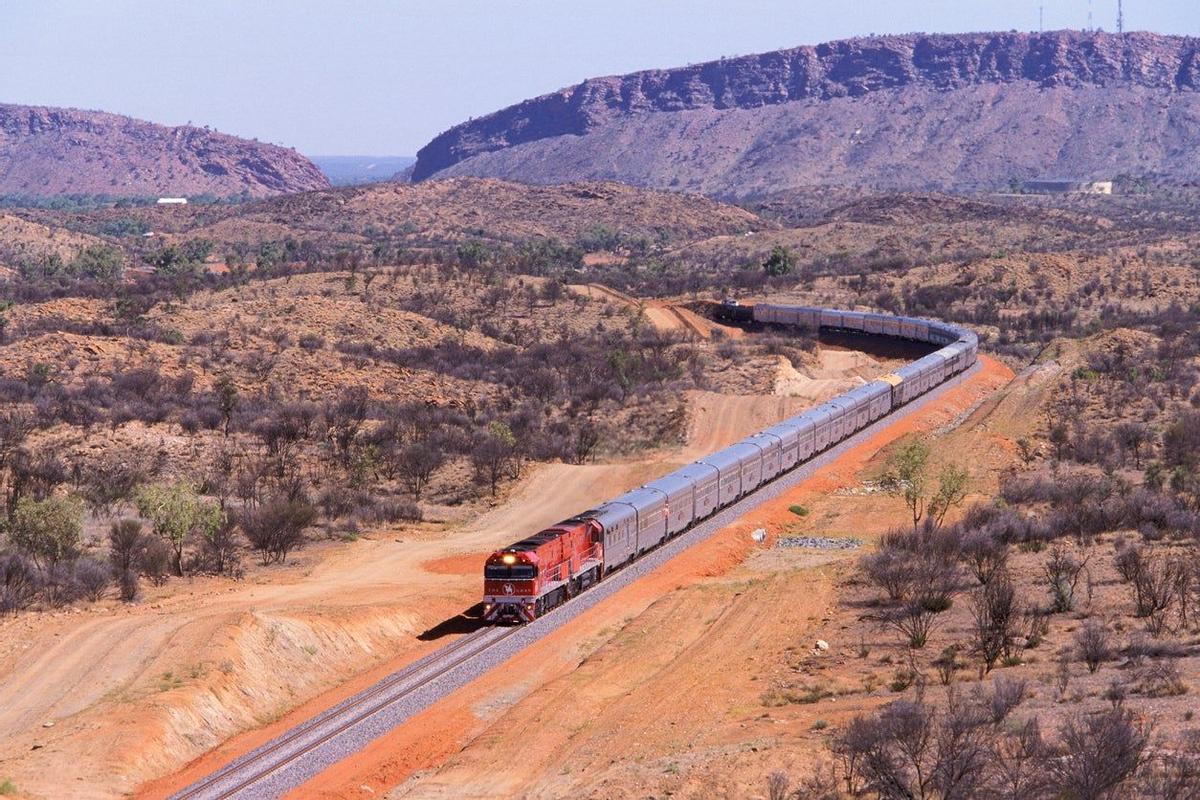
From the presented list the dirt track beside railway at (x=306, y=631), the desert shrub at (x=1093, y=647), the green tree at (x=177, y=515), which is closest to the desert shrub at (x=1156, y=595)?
the desert shrub at (x=1093, y=647)

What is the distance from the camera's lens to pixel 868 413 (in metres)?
69.1

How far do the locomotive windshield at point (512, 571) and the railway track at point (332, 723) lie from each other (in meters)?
1.36

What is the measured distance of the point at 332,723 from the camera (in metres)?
29.0

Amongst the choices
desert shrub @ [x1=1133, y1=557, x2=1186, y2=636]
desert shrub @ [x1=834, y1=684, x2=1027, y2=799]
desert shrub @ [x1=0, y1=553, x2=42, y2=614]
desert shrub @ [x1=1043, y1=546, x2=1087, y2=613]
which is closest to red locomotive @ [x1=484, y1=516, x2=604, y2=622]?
desert shrub @ [x1=0, y1=553, x2=42, y2=614]

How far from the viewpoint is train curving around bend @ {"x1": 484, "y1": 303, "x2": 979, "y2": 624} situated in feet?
117

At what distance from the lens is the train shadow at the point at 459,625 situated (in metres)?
36.3

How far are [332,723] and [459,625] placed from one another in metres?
8.38

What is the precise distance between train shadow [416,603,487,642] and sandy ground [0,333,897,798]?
23 centimetres

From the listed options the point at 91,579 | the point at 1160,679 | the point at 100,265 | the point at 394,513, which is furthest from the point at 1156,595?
the point at 100,265

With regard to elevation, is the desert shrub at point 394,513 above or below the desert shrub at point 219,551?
below

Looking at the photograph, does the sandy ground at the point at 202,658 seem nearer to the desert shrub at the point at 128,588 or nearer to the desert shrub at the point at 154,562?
the desert shrub at the point at 128,588

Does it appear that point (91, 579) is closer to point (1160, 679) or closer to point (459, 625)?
point (459, 625)

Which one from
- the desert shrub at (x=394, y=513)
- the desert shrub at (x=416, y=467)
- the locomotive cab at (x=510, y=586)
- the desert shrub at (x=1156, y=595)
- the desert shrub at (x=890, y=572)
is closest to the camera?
the desert shrub at (x=1156, y=595)

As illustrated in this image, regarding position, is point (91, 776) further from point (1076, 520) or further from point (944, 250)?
point (944, 250)
